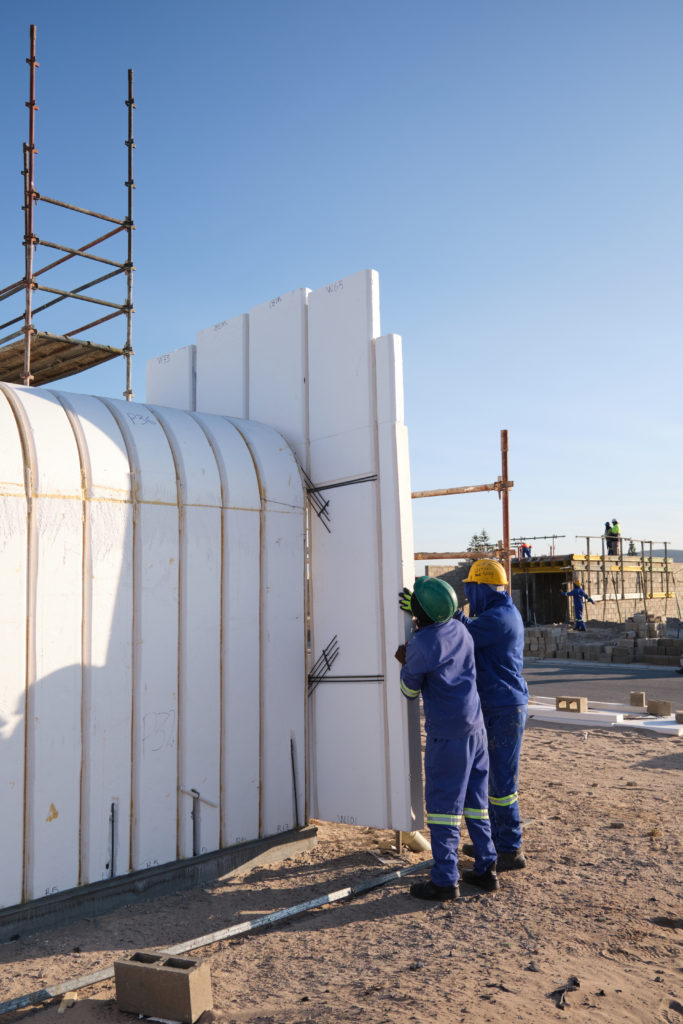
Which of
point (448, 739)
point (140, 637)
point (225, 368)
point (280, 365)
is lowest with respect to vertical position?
point (448, 739)

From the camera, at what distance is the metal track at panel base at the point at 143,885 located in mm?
4492

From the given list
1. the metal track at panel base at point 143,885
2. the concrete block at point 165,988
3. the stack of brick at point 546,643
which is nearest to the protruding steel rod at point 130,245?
the metal track at panel base at point 143,885

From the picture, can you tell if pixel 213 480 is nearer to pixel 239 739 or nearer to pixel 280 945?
pixel 239 739

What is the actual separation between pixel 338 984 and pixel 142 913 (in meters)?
1.61

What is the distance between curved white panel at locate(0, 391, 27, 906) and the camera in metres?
4.43

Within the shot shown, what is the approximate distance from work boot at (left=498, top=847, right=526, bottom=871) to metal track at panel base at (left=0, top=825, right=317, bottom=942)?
1473mm

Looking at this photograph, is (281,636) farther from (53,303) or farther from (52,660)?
(53,303)

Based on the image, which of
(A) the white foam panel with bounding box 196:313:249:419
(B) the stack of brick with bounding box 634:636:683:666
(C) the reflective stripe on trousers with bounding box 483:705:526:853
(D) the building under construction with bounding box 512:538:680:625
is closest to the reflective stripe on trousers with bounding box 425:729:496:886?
(C) the reflective stripe on trousers with bounding box 483:705:526:853

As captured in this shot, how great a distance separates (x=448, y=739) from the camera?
499cm

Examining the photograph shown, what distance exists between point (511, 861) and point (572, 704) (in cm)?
708

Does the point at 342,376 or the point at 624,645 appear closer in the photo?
the point at 342,376

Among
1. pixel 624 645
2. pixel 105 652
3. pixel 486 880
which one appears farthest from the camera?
pixel 624 645

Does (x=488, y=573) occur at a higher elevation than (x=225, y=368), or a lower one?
lower

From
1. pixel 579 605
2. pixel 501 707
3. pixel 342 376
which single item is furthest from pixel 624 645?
pixel 342 376
